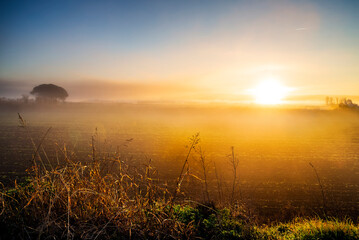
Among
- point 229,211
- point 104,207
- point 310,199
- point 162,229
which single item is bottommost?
point 310,199

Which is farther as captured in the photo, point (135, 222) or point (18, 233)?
point (135, 222)

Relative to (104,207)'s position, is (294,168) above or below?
Answer: below

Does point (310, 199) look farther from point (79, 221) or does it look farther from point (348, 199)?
point (79, 221)

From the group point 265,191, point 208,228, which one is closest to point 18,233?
point 208,228

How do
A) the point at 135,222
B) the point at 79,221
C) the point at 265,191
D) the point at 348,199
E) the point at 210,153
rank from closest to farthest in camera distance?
the point at 79,221 → the point at 135,222 → the point at 348,199 → the point at 265,191 → the point at 210,153

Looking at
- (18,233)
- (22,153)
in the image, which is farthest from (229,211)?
(22,153)

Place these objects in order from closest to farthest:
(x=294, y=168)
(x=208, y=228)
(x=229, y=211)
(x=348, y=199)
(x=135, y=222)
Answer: (x=135, y=222) < (x=208, y=228) < (x=229, y=211) < (x=348, y=199) < (x=294, y=168)

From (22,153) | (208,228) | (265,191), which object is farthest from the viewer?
(22,153)

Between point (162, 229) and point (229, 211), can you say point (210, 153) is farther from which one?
point (162, 229)

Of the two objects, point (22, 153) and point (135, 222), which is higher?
point (135, 222)

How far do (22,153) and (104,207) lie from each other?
65.5 feet

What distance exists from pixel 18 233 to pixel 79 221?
585 mm

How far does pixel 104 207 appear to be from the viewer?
9.19 feet

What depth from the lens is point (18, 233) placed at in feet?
7.70
